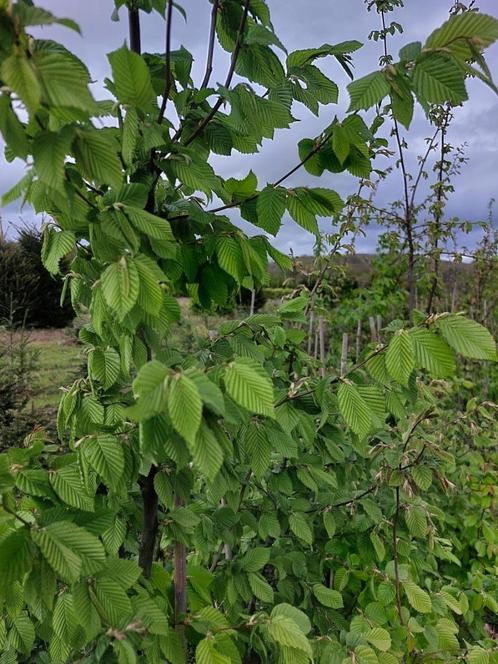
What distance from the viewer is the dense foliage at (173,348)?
0.78 metres

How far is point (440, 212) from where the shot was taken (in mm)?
4145

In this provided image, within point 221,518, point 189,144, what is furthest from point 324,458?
point 189,144

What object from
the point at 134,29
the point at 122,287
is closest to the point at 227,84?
the point at 134,29

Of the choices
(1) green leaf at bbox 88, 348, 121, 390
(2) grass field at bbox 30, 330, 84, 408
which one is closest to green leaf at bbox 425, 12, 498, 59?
(1) green leaf at bbox 88, 348, 121, 390

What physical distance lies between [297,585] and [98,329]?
1228mm

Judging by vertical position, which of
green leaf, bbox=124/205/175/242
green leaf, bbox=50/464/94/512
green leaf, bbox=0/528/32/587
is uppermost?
green leaf, bbox=124/205/175/242

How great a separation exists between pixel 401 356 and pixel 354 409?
139 mm

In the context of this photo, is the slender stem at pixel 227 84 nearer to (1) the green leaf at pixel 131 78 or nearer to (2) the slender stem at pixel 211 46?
(2) the slender stem at pixel 211 46

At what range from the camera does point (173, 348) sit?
1198mm

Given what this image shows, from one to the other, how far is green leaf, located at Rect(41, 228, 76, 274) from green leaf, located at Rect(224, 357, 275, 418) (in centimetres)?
42

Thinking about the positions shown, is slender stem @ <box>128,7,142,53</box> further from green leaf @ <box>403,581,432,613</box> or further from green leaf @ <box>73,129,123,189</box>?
green leaf @ <box>403,581,432,613</box>

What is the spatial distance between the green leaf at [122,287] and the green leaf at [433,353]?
51 centimetres

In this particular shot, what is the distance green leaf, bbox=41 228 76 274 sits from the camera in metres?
1.02

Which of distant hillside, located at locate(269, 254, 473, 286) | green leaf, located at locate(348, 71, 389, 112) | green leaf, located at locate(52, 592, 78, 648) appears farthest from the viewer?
distant hillside, located at locate(269, 254, 473, 286)
